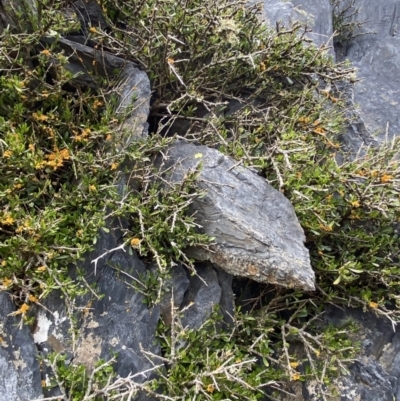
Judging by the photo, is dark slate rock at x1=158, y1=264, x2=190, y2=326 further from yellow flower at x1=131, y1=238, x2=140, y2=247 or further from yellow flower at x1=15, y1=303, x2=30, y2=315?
yellow flower at x1=15, y1=303, x2=30, y2=315

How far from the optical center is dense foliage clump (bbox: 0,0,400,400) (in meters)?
2.47

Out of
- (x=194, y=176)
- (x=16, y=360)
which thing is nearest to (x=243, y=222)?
(x=194, y=176)

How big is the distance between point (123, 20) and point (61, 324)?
2.22 m

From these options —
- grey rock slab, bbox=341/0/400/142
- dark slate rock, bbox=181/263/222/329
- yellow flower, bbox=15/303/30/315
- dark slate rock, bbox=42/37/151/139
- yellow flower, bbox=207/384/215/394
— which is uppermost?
dark slate rock, bbox=42/37/151/139

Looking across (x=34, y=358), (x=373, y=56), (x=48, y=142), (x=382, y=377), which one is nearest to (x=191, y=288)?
(x=34, y=358)

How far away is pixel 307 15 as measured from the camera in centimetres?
458

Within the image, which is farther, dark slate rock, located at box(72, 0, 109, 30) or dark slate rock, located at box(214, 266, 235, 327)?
dark slate rock, located at box(72, 0, 109, 30)

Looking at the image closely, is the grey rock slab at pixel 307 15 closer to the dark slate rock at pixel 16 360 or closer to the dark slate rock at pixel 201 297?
the dark slate rock at pixel 201 297

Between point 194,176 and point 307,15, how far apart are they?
2.83 metres

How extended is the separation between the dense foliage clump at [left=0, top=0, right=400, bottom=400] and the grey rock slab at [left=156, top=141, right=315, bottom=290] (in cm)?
13

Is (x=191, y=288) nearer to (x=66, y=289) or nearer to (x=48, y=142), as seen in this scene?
(x=66, y=289)

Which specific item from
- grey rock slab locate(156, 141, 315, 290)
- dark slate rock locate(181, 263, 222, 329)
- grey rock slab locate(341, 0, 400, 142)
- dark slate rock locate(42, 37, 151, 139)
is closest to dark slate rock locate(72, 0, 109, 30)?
dark slate rock locate(42, 37, 151, 139)

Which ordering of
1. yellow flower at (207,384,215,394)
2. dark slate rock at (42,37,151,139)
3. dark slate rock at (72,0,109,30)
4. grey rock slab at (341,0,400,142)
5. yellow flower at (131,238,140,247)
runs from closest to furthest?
yellow flower at (207,384,215,394) < yellow flower at (131,238,140,247) < dark slate rock at (42,37,151,139) < dark slate rock at (72,0,109,30) < grey rock slab at (341,0,400,142)

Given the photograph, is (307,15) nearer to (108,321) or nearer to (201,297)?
(201,297)
